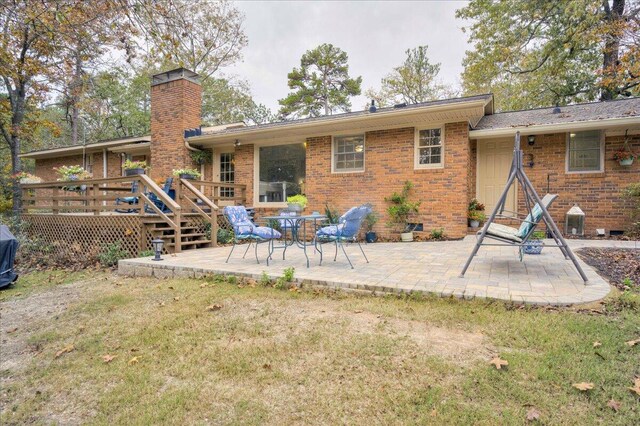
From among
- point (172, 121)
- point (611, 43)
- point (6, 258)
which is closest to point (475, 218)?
point (611, 43)

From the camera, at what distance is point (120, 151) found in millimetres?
12562

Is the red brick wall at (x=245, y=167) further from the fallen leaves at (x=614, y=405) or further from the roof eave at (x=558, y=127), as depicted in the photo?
the fallen leaves at (x=614, y=405)

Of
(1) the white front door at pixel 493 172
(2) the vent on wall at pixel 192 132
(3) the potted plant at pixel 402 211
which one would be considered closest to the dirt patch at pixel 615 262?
(1) the white front door at pixel 493 172

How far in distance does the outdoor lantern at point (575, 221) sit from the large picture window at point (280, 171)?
650cm

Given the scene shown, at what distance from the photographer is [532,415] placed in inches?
69.7

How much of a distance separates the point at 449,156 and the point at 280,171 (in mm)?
4666

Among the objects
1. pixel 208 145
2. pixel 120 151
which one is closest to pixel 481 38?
pixel 208 145

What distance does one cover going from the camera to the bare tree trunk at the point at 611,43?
9.84m

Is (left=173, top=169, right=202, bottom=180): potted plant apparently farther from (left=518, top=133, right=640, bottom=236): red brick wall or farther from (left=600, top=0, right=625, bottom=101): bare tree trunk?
(left=600, top=0, right=625, bottom=101): bare tree trunk

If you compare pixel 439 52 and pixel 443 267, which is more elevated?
pixel 439 52

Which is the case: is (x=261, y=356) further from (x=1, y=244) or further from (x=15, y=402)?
(x=1, y=244)

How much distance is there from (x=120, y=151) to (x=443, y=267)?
12.3 meters

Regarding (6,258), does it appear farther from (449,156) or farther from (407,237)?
(449,156)

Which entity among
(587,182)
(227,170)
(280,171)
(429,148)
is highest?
(429,148)
